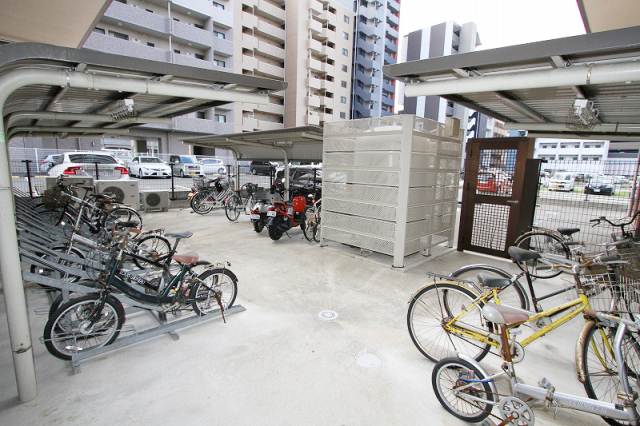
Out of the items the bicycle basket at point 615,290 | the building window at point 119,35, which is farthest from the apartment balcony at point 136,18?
the bicycle basket at point 615,290

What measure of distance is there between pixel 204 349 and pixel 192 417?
0.71 m

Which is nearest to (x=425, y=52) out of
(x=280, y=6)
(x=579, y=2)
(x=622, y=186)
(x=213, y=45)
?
(x=280, y=6)

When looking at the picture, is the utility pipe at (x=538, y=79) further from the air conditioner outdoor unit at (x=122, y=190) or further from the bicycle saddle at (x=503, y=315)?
the air conditioner outdoor unit at (x=122, y=190)

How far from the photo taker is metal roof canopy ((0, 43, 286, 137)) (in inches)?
75.3

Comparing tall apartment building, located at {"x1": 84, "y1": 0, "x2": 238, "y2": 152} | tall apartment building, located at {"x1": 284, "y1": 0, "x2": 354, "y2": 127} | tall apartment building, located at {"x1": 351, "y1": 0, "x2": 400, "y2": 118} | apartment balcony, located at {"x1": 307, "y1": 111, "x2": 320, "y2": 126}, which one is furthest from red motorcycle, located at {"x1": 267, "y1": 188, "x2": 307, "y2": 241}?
tall apartment building, located at {"x1": 351, "y1": 0, "x2": 400, "y2": 118}

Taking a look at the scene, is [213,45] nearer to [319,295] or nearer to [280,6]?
[280,6]

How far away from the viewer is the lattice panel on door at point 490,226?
516 centimetres

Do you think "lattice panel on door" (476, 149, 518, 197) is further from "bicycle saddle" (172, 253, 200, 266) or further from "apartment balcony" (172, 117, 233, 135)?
"apartment balcony" (172, 117, 233, 135)

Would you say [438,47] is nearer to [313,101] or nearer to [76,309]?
[313,101]

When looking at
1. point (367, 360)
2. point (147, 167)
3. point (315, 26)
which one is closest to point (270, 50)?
point (315, 26)

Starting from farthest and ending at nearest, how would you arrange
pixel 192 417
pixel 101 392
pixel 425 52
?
pixel 425 52, pixel 101 392, pixel 192 417

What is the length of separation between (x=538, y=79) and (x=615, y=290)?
1649mm

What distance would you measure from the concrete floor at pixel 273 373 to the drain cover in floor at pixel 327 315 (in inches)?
2.1

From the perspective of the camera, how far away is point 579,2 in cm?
354
